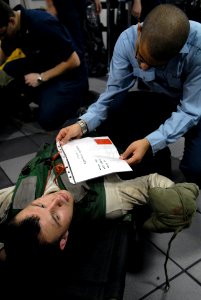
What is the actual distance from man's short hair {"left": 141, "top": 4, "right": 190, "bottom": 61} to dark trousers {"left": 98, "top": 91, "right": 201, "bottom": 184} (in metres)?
0.49

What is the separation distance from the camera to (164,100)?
1.56 meters

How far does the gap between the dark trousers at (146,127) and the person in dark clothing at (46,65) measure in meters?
0.74

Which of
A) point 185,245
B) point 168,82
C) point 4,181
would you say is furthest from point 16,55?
point 185,245

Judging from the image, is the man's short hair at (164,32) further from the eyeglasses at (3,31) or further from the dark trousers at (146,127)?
the eyeglasses at (3,31)

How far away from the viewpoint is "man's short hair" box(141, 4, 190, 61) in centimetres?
103

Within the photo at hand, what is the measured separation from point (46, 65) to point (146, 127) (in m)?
1.13

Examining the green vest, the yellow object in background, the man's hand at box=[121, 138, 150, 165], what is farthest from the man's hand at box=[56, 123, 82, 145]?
the yellow object in background

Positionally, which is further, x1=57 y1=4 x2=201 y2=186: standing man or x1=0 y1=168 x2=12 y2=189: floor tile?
x1=0 y1=168 x2=12 y2=189: floor tile

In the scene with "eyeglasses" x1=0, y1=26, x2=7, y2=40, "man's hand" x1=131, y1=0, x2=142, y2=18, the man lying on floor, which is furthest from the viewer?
"man's hand" x1=131, y1=0, x2=142, y2=18

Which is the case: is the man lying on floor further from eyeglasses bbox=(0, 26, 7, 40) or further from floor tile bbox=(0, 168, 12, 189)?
eyeglasses bbox=(0, 26, 7, 40)

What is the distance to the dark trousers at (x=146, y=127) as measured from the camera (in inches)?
57.3

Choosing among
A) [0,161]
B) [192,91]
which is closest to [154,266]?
[192,91]

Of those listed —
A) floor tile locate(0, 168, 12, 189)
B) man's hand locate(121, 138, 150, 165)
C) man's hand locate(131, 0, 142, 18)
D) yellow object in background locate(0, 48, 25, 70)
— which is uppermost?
yellow object in background locate(0, 48, 25, 70)

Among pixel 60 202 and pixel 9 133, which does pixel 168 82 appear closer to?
pixel 60 202
